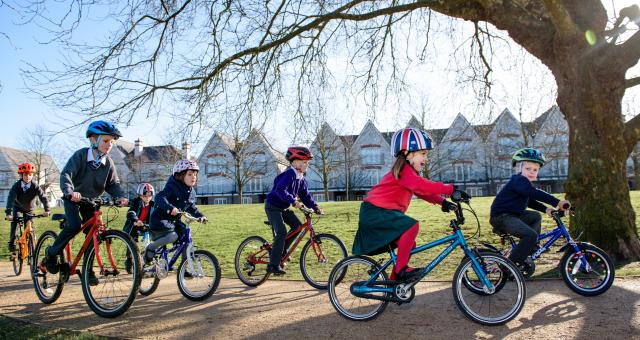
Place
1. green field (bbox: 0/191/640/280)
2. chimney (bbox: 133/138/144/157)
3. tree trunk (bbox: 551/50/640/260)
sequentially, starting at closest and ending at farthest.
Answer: tree trunk (bbox: 551/50/640/260) < green field (bbox: 0/191/640/280) < chimney (bbox: 133/138/144/157)

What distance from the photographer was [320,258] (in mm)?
6852

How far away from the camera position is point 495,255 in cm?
434

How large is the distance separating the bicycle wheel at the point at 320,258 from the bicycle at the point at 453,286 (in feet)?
5.48

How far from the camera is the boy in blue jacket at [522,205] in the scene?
18.4ft

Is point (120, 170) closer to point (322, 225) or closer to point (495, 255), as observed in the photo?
point (322, 225)

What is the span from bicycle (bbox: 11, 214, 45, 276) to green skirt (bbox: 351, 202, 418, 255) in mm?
6844

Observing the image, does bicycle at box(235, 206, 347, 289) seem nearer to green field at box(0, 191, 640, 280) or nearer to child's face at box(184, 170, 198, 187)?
green field at box(0, 191, 640, 280)

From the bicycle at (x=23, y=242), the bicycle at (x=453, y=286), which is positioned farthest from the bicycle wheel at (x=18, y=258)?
the bicycle at (x=453, y=286)

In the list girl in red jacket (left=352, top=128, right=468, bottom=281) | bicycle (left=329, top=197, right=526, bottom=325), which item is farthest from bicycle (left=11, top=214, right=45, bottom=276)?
girl in red jacket (left=352, top=128, right=468, bottom=281)

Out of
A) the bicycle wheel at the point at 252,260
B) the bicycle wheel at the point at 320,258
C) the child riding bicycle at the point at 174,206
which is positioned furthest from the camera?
the bicycle wheel at the point at 252,260

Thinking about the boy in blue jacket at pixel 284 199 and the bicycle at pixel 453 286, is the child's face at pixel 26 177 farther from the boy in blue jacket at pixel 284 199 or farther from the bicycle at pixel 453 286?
the bicycle at pixel 453 286

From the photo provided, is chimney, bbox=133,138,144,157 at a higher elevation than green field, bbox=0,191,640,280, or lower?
higher

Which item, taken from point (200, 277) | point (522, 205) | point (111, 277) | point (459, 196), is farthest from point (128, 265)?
point (522, 205)

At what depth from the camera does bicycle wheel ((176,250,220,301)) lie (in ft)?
19.4
